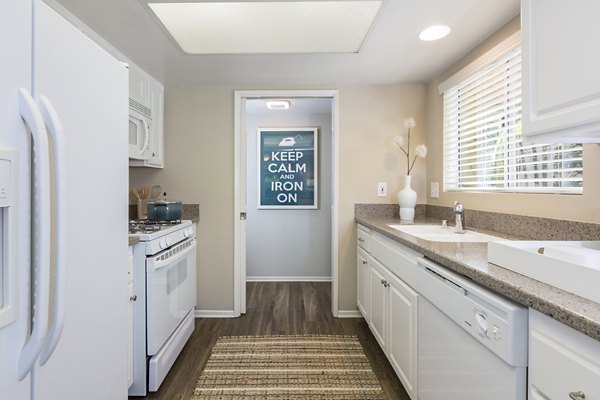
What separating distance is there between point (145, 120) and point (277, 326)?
196cm

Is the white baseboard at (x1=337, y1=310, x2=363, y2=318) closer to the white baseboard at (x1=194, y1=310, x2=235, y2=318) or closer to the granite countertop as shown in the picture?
the white baseboard at (x1=194, y1=310, x2=235, y2=318)

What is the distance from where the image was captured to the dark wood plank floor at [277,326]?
1.90m

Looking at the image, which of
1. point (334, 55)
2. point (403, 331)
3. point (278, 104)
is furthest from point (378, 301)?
point (278, 104)

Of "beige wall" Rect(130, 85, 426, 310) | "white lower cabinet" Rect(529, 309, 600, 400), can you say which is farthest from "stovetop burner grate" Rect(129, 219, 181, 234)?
"white lower cabinet" Rect(529, 309, 600, 400)

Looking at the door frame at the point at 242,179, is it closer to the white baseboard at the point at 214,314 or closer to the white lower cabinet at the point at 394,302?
the white baseboard at the point at 214,314

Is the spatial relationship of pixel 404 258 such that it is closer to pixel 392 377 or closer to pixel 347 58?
pixel 392 377

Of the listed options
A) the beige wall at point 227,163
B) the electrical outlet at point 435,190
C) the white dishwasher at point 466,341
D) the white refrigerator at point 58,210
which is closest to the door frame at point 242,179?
the beige wall at point 227,163

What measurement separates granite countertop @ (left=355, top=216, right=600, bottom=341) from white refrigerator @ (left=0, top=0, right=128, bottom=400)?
107 cm

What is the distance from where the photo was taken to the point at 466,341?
1.08 metres

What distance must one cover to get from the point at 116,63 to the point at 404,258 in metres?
1.48

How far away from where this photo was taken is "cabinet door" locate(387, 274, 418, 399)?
153 cm

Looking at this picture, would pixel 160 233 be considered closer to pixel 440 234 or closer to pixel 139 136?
pixel 139 136

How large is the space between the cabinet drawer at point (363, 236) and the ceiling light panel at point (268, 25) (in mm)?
1299

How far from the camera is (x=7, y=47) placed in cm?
64
